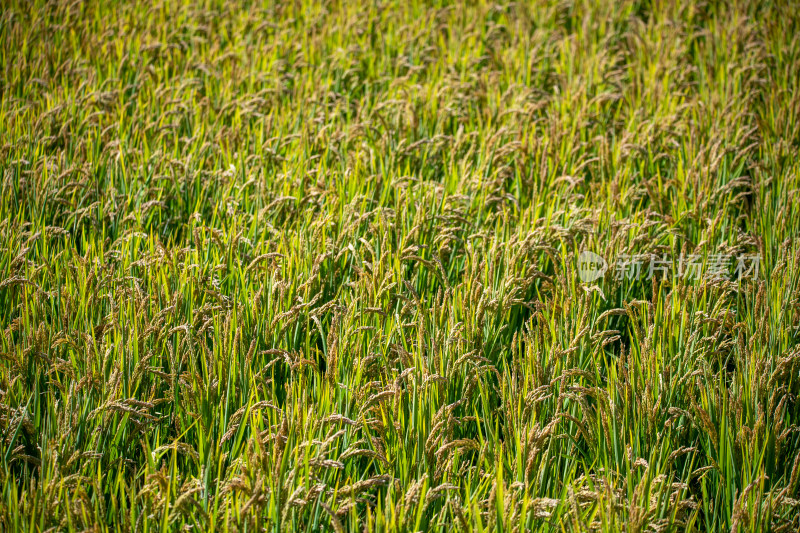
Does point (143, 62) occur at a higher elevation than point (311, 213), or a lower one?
higher

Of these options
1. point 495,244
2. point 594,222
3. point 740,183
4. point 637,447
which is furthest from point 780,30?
point 637,447

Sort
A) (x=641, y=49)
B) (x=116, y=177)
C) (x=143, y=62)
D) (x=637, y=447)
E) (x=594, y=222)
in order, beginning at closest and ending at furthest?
1. (x=637, y=447)
2. (x=594, y=222)
3. (x=116, y=177)
4. (x=143, y=62)
5. (x=641, y=49)

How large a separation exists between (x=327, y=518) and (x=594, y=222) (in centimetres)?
195

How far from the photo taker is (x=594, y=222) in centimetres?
316

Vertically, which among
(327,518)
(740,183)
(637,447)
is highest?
(740,183)

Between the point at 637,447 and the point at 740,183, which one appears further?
the point at 740,183

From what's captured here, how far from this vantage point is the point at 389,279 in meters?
2.74

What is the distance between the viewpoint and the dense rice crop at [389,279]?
1876 mm

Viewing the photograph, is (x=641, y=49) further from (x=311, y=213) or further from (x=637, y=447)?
(x=637, y=447)
